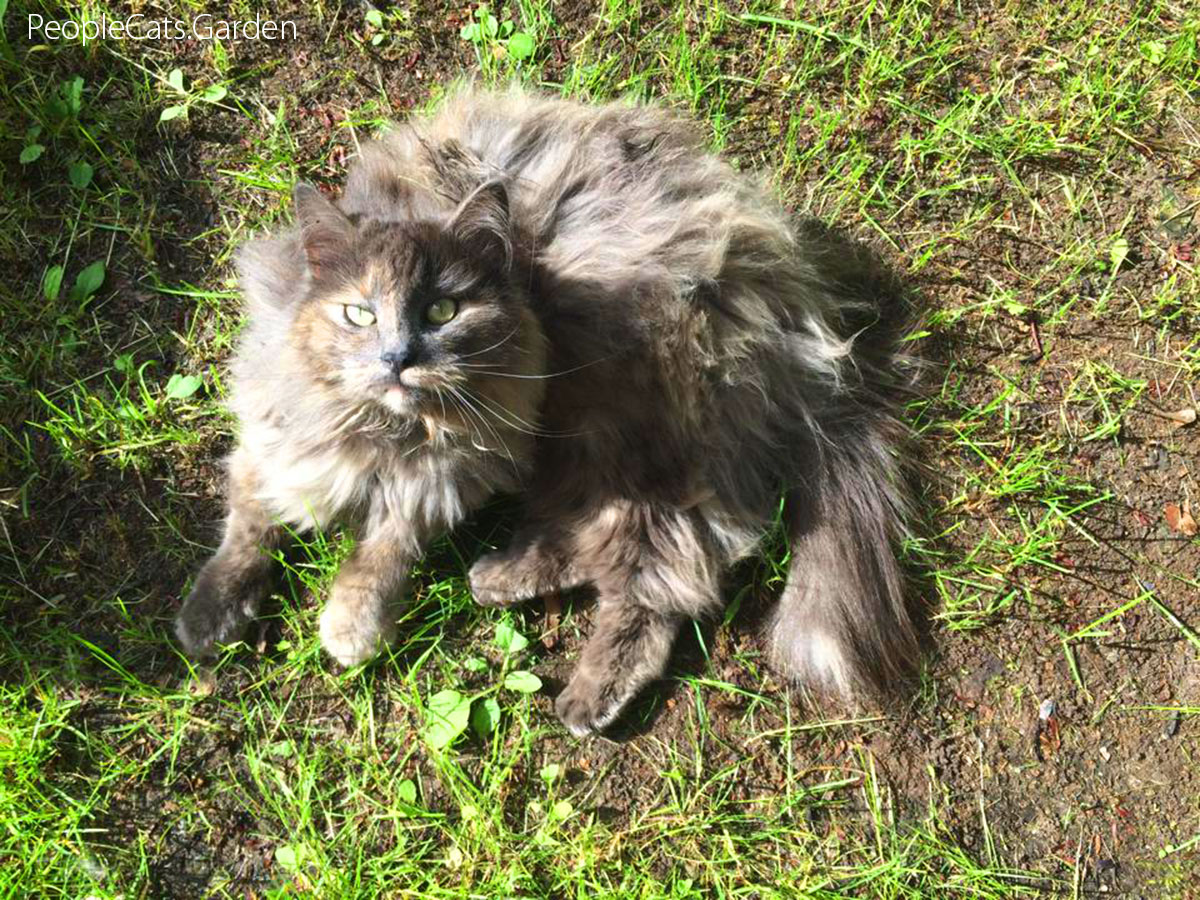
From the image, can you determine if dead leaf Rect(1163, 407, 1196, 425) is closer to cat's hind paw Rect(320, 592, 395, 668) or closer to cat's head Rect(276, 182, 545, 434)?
cat's head Rect(276, 182, 545, 434)

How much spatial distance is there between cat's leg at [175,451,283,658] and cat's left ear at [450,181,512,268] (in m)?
0.87

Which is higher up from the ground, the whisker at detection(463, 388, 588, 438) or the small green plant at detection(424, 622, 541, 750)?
the whisker at detection(463, 388, 588, 438)

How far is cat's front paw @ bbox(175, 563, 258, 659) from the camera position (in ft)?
7.45

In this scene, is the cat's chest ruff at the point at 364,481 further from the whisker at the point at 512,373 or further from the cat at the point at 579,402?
the whisker at the point at 512,373

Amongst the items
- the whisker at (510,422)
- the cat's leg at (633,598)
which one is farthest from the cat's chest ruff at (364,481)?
the cat's leg at (633,598)

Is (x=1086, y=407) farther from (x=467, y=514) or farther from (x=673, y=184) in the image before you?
(x=467, y=514)

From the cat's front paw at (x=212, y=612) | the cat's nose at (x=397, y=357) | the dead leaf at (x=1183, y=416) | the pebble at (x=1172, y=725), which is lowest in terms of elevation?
the cat's front paw at (x=212, y=612)

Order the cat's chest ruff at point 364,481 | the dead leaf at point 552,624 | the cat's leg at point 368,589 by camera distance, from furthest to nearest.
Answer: the dead leaf at point 552,624, the cat's leg at point 368,589, the cat's chest ruff at point 364,481

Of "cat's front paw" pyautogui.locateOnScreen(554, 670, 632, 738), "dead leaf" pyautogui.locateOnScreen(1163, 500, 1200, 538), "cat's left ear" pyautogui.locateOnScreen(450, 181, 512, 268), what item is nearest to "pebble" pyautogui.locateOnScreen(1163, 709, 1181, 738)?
Result: "dead leaf" pyautogui.locateOnScreen(1163, 500, 1200, 538)

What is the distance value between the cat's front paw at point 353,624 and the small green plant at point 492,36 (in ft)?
5.33

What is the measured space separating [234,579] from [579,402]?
3.22 ft

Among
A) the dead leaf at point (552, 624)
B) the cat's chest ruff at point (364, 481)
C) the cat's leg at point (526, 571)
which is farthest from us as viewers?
the dead leaf at point (552, 624)

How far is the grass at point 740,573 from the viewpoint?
229 cm

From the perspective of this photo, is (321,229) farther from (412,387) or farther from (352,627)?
(352,627)
